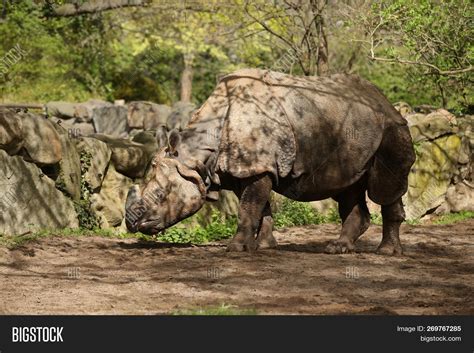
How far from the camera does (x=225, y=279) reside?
8250mm

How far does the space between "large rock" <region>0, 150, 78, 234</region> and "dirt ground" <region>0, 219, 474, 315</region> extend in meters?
0.62

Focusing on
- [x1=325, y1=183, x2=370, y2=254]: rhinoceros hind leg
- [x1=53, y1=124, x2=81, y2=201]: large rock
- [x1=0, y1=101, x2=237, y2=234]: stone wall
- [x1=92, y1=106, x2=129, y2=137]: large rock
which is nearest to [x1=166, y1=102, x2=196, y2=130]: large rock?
[x1=92, y1=106, x2=129, y2=137]: large rock

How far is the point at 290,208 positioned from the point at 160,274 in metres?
6.08

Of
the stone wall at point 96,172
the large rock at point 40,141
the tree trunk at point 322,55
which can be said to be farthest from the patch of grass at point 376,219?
the large rock at point 40,141

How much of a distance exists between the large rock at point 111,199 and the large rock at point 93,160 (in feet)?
0.46

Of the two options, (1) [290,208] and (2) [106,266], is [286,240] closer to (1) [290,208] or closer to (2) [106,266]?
(1) [290,208]

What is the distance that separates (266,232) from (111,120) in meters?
12.3

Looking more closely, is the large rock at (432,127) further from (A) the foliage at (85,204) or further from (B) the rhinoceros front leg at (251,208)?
(B) the rhinoceros front leg at (251,208)

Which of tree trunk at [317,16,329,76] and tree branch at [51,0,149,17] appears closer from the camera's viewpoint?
tree trunk at [317,16,329,76]

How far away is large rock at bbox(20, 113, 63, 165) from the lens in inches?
456

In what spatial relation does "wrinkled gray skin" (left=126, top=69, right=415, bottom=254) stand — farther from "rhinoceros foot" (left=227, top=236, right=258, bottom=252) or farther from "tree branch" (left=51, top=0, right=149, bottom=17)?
"tree branch" (left=51, top=0, right=149, bottom=17)

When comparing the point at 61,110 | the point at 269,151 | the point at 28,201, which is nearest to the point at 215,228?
the point at 28,201

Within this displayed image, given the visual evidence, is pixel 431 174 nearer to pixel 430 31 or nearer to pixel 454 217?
pixel 454 217

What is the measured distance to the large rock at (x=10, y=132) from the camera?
11094 millimetres
